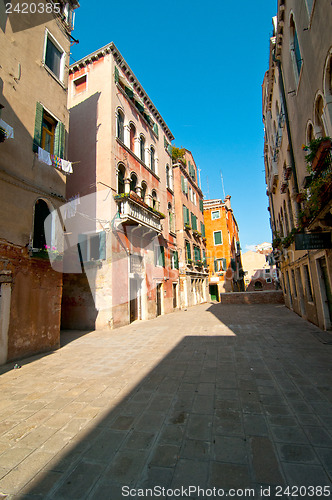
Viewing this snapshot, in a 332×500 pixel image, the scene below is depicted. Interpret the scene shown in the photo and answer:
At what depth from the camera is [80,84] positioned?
585 inches

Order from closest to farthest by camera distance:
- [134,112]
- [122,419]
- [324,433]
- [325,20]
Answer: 1. [324,433]
2. [122,419]
3. [325,20]
4. [134,112]

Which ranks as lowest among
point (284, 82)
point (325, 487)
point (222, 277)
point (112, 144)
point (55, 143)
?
point (325, 487)

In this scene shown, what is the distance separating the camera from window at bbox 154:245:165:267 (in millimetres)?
16844

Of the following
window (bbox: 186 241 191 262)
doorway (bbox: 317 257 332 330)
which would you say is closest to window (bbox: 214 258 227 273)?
window (bbox: 186 241 191 262)

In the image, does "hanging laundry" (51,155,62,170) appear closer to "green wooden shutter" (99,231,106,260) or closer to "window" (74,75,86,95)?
"green wooden shutter" (99,231,106,260)

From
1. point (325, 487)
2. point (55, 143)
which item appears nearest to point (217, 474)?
point (325, 487)

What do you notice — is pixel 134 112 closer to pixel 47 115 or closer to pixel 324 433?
pixel 47 115

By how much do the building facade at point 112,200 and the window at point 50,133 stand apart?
354 cm

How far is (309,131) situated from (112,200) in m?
8.67

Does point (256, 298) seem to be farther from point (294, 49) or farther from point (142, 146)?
point (294, 49)

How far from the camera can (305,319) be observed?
10883 millimetres

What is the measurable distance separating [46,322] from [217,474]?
21.8 feet

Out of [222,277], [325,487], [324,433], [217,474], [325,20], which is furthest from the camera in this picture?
[222,277]

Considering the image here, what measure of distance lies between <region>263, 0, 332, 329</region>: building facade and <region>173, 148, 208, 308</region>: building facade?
1055cm
